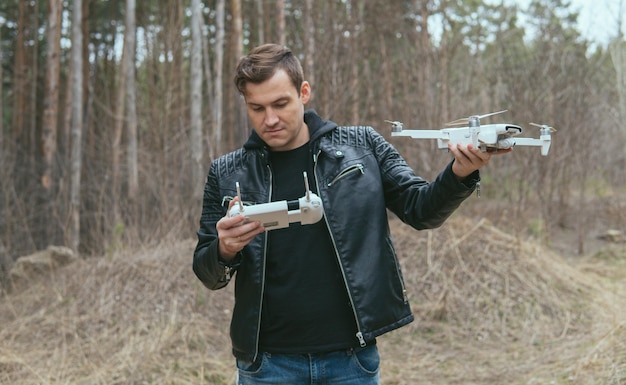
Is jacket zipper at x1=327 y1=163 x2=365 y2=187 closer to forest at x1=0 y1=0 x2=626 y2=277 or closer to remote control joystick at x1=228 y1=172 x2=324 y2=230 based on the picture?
remote control joystick at x1=228 y1=172 x2=324 y2=230

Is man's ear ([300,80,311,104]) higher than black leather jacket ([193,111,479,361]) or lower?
higher

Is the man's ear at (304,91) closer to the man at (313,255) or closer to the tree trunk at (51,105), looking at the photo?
the man at (313,255)

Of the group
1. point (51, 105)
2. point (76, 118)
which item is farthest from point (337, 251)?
point (76, 118)

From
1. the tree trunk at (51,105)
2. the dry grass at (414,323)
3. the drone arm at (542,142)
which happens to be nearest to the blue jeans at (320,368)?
the drone arm at (542,142)

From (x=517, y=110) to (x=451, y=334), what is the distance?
201 inches

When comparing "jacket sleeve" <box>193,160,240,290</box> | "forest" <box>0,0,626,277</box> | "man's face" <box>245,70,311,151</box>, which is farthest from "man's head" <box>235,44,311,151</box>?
"forest" <box>0,0,626,277</box>

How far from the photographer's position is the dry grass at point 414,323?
16.6ft

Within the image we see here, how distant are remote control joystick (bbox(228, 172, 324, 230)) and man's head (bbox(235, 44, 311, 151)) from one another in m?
0.41

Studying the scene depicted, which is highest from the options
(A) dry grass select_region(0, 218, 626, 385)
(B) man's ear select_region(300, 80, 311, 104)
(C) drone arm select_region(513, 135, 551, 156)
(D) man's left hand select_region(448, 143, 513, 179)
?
(B) man's ear select_region(300, 80, 311, 104)

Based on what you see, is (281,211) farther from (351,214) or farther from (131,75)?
(131,75)

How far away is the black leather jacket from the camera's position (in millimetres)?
2031

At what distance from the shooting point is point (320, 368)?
204cm

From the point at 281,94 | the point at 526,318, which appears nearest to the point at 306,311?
the point at 281,94

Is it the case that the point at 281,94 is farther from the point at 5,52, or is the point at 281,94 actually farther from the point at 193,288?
the point at 5,52
